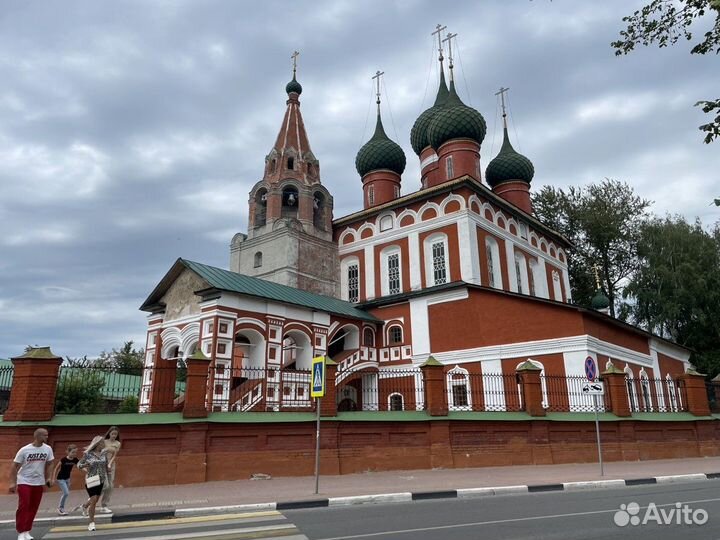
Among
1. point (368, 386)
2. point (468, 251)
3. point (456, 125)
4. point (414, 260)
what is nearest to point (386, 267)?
point (414, 260)

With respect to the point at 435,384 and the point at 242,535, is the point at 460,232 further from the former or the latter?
the point at 242,535

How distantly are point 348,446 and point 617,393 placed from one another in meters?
8.43

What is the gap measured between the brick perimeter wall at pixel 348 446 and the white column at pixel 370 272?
557 inches

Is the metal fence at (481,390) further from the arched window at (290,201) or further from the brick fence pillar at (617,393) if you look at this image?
the arched window at (290,201)

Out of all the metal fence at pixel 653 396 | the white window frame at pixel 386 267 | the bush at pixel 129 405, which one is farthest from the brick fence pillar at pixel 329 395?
the white window frame at pixel 386 267

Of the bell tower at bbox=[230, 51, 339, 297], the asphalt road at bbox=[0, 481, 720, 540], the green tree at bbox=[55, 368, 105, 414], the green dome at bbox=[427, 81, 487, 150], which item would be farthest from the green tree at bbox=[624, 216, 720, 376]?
the green tree at bbox=[55, 368, 105, 414]

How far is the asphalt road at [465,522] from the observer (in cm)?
572

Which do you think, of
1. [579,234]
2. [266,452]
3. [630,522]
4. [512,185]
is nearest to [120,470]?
[266,452]

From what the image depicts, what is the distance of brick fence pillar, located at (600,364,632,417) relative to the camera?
600 inches

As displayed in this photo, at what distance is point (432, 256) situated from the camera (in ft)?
83.6

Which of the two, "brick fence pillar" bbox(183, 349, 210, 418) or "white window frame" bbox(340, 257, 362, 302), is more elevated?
A: "white window frame" bbox(340, 257, 362, 302)

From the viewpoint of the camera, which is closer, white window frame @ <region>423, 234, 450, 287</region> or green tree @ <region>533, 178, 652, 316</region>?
white window frame @ <region>423, 234, 450, 287</region>

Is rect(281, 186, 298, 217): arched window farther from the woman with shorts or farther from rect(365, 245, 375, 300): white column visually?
the woman with shorts

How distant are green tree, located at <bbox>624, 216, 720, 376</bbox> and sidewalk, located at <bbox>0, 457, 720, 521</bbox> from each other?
1924 cm
